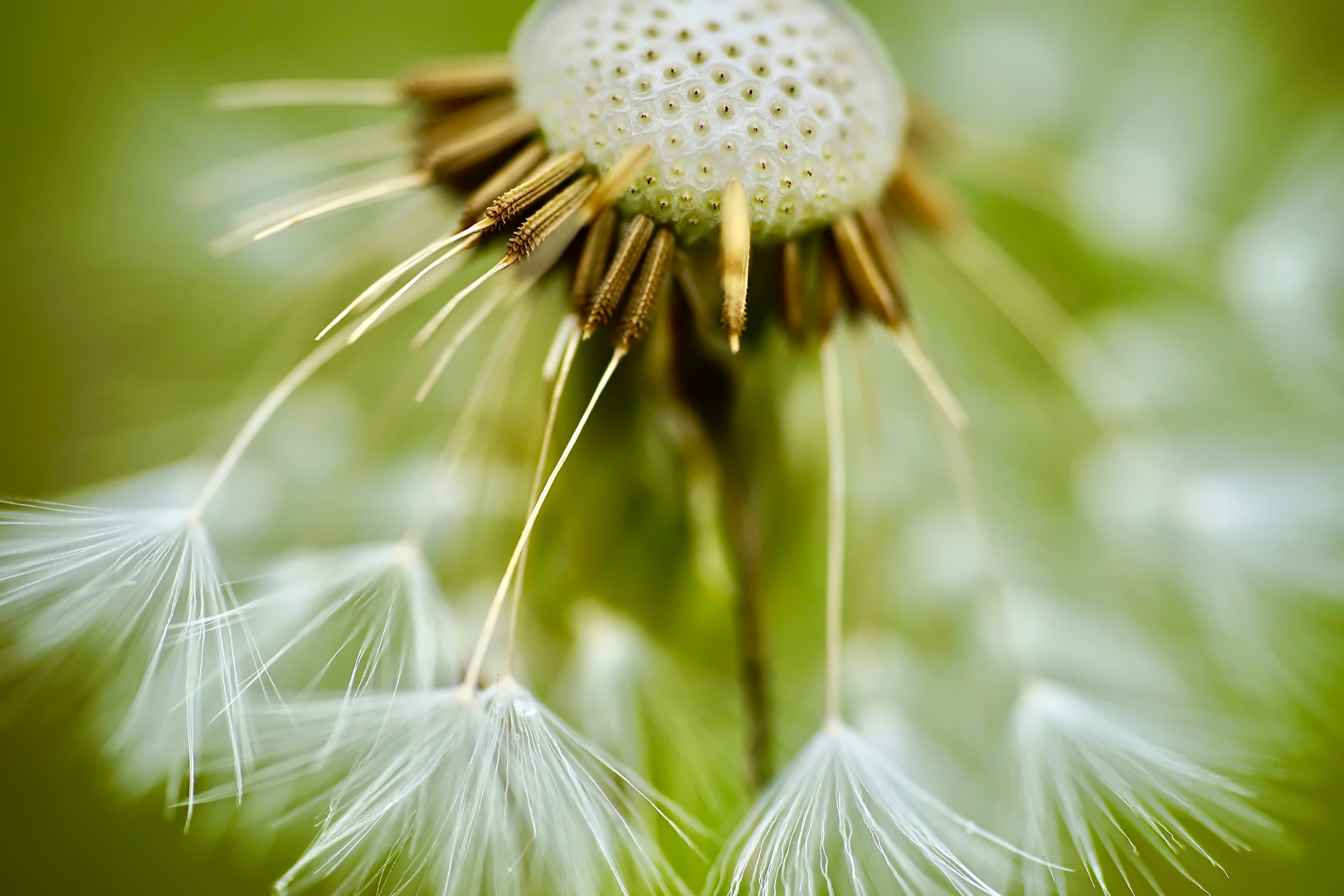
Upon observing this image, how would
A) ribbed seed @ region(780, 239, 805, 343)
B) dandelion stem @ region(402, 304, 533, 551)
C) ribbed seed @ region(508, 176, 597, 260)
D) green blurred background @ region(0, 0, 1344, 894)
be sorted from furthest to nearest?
green blurred background @ region(0, 0, 1344, 894) → dandelion stem @ region(402, 304, 533, 551) → ribbed seed @ region(780, 239, 805, 343) → ribbed seed @ region(508, 176, 597, 260)

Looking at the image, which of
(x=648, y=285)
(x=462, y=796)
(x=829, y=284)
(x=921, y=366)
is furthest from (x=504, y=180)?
(x=462, y=796)

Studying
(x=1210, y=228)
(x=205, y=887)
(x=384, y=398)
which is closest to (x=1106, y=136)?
(x=1210, y=228)

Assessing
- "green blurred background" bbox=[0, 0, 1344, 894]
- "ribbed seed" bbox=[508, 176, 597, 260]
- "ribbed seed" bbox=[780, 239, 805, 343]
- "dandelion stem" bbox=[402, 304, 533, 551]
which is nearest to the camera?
"ribbed seed" bbox=[508, 176, 597, 260]

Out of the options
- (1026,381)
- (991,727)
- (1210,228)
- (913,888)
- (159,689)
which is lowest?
(913,888)

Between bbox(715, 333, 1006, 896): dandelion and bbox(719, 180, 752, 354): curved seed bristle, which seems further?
bbox(715, 333, 1006, 896): dandelion

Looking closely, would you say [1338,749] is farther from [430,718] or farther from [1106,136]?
[430,718]

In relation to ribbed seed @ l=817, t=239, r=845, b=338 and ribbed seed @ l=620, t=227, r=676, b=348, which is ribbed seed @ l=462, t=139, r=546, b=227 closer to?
ribbed seed @ l=620, t=227, r=676, b=348

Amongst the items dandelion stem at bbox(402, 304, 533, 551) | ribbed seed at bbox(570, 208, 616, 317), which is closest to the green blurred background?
dandelion stem at bbox(402, 304, 533, 551)
